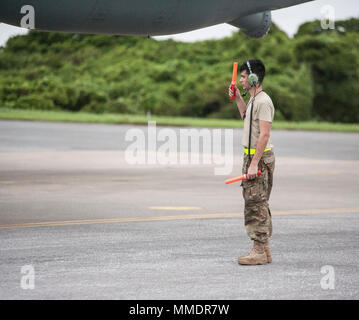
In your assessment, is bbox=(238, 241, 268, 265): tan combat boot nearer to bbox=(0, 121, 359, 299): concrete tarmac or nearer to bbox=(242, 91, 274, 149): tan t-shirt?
bbox=(0, 121, 359, 299): concrete tarmac

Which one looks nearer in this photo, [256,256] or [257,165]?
[257,165]

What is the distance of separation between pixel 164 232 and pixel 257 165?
2696 millimetres

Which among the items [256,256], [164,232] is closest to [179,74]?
[164,232]

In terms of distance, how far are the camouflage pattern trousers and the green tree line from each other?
5024 centimetres

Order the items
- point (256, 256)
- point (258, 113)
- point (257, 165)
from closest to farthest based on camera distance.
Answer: point (257, 165) → point (258, 113) → point (256, 256)

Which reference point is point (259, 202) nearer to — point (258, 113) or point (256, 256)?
point (256, 256)

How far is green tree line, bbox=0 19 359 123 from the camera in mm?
60531

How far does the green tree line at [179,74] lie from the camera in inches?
2383

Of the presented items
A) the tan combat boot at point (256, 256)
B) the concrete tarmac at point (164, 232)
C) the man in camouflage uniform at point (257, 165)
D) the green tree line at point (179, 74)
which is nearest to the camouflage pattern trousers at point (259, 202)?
the man in camouflage uniform at point (257, 165)

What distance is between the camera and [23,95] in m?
59.6

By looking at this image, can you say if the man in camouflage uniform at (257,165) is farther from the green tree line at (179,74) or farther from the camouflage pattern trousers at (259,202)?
the green tree line at (179,74)

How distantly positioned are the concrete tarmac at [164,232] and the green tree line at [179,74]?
4103 centimetres

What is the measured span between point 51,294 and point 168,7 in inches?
246

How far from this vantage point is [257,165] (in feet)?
24.1
